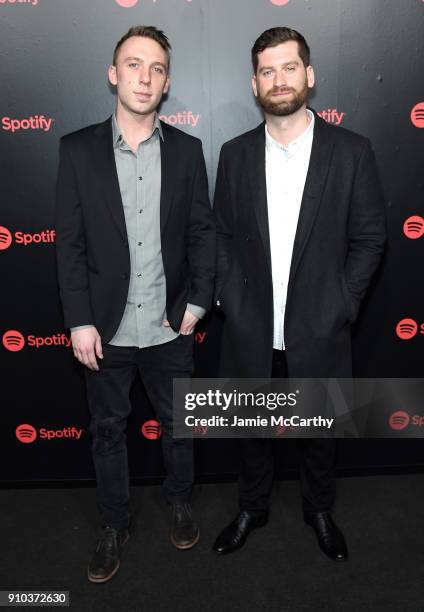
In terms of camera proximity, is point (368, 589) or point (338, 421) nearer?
point (368, 589)

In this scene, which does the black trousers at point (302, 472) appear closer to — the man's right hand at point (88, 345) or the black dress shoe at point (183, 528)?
the black dress shoe at point (183, 528)

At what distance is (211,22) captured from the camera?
8.36ft

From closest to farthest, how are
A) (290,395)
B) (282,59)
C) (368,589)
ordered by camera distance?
(282,59) < (368,589) < (290,395)

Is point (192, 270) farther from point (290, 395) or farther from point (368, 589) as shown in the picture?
point (368, 589)

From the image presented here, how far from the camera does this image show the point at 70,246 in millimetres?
2193

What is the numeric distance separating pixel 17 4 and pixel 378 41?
1.62 m

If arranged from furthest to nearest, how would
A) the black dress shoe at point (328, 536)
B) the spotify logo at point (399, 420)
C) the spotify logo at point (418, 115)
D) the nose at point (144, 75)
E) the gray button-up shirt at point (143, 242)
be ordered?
the spotify logo at point (399, 420) → the spotify logo at point (418, 115) → the black dress shoe at point (328, 536) → the gray button-up shirt at point (143, 242) → the nose at point (144, 75)

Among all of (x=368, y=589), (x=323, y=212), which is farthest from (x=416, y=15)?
(x=368, y=589)

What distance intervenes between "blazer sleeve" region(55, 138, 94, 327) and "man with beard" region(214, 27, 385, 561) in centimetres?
56

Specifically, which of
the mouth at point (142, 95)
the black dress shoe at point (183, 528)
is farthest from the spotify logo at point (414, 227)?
the black dress shoe at point (183, 528)

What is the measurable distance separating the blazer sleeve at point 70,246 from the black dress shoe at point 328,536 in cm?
136

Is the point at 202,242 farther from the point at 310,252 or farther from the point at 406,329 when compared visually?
the point at 406,329

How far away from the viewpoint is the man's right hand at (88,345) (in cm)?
225

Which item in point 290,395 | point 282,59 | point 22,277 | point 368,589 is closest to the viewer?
point 282,59
